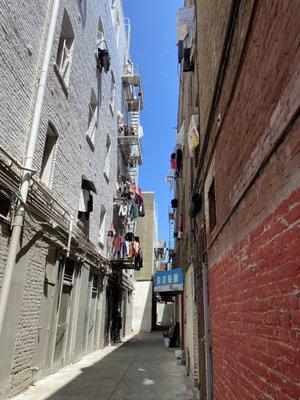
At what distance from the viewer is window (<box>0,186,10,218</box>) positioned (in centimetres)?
648

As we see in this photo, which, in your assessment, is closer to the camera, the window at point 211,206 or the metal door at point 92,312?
the window at point 211,206

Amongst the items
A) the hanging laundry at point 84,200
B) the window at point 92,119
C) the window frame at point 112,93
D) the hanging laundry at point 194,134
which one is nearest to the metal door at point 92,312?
the hanging laundry at point 84,200

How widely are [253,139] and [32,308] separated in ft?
21.6

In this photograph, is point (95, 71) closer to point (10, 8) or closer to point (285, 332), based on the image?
point (10, 8)

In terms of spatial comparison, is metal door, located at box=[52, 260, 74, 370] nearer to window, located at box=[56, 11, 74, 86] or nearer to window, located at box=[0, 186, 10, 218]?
window, located at box=[0, 186, 10, 218]

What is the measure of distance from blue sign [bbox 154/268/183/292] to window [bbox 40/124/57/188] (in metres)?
6.76

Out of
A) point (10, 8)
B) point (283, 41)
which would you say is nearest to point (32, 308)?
point (10, 8)

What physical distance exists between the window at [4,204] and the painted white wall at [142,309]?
2568 centimetres

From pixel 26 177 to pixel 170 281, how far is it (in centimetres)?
864

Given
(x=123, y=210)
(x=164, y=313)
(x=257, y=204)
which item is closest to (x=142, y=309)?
(x=164, y=313)

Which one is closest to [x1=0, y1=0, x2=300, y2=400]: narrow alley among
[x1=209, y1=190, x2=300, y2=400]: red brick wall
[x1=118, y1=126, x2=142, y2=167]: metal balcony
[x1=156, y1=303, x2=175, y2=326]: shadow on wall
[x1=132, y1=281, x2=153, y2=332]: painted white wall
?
[x1=209, y1=190, x2=300, y2=400]: red brick wall

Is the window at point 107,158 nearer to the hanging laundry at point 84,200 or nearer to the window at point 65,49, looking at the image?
the hanging laundry at point 84,200

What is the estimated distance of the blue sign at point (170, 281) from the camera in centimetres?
1344

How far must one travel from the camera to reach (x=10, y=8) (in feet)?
23.1
